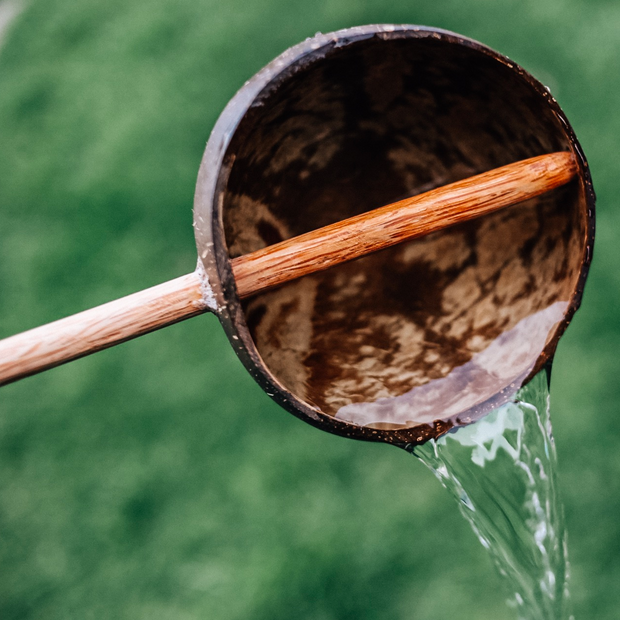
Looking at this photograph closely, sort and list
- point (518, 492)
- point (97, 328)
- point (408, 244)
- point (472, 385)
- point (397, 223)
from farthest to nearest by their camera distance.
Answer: point (518, 492)
point (408, 244)
point (472, 385)
point (397, 223)
point (97, 328)

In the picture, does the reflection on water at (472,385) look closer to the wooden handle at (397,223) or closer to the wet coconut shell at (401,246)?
the wet coconut shell at (401,246)

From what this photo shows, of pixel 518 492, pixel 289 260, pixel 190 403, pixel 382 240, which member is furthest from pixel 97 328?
pixel 190 403

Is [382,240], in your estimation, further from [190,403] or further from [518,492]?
[190,403]

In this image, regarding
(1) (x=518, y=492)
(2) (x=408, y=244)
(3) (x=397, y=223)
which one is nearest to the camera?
(3) (x=397, y=223)

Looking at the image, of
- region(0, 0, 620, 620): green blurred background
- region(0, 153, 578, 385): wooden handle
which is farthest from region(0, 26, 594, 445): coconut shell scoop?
region(0, 0, 620, 620): green blurred background

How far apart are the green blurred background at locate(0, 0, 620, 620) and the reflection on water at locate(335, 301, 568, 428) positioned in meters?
0.90

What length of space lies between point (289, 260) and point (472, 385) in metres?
0.32

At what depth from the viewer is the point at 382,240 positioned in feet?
2.53

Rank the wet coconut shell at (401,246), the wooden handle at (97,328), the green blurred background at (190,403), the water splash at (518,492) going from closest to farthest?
the wooden handle at (97,328), the wet coconut shell at (401,246), the water splash at (518,492), the green blurred background at (190,403)

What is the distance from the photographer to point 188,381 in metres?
1.78

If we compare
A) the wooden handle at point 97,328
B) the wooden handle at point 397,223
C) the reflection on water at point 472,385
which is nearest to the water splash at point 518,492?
the reflection on water at point 472,385

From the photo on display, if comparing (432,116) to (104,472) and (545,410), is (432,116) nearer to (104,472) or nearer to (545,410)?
(545,410)

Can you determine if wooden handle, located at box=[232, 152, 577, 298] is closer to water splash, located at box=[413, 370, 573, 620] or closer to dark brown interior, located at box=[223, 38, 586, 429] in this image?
dark brown interior, located at box=[223, 38, 586, 429]

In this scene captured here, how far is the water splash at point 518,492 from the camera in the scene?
100cm
